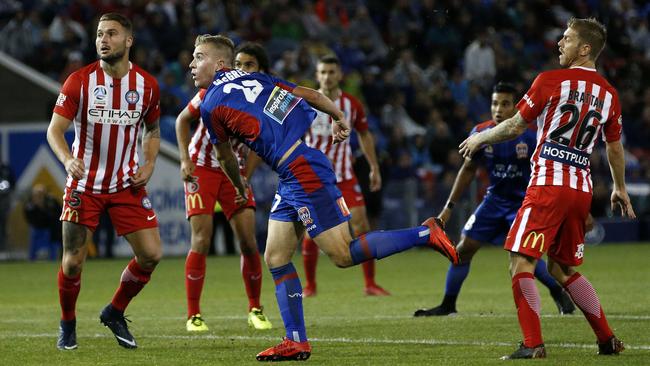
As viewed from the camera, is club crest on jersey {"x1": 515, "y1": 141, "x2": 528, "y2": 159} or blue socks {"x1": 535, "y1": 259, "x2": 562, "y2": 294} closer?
club crest on jersey {"x1": 515, "y1": 141, "x2": 528, "y2": 159}

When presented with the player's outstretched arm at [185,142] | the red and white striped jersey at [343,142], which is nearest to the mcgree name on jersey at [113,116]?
the player's outstretched arm at [185,142]

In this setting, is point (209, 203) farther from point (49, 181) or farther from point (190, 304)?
point (49, 181)

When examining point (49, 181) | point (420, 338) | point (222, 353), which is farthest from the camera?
point (49, 181)

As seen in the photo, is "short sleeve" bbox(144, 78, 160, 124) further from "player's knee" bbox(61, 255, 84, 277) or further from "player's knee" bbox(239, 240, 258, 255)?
"player's knee" bbox(239, 240, 258, 255)

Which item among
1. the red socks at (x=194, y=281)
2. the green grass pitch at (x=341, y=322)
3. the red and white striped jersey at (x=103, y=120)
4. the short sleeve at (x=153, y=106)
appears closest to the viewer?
the green grass pitch at (x=341, y=322)

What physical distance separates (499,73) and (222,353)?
64.0ft

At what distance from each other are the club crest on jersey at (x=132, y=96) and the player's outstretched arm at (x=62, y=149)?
45 cm

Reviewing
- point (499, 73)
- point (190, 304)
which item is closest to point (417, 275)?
point (190, 304)

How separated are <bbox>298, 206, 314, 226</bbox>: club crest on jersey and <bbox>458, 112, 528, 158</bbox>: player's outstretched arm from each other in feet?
3.35

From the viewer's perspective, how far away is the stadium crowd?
22516 mm

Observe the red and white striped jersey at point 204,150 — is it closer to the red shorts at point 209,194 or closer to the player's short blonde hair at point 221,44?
the red shorts at point 209,194

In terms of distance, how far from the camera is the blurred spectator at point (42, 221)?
20.5 metres

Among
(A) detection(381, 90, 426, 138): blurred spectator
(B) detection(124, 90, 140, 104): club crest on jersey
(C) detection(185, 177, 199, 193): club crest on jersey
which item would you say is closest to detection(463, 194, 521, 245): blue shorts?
(C) detection(185, 177, 199, 193): club crest on jersey

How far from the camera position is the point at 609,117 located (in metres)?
7.64
